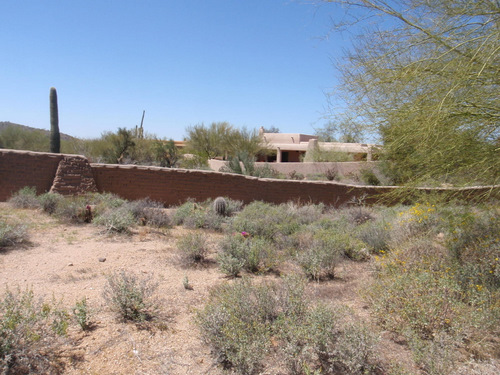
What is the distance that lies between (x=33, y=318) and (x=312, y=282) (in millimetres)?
3867

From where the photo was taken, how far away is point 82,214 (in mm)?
9383

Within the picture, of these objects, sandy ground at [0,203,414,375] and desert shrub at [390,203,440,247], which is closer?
sandy ground at [0,203,414,375]

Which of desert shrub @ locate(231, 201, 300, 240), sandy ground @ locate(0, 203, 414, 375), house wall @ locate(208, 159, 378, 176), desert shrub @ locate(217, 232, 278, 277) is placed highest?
house wall @ locate(208, 159, 378, 176)

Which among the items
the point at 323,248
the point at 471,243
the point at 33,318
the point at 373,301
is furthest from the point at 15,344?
the point at 471,243

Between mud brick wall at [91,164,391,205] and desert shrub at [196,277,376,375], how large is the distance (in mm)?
8377

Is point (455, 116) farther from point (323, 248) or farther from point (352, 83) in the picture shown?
point (323, 248)

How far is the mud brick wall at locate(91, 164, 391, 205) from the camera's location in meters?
12.1

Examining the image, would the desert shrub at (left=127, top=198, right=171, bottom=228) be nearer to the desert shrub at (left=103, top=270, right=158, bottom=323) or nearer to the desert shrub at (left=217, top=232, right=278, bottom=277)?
the desert shrub at (left=217, top=232, right=278, bottom=277)

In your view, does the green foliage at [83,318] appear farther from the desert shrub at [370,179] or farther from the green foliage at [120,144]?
the green foliage at [120,144]

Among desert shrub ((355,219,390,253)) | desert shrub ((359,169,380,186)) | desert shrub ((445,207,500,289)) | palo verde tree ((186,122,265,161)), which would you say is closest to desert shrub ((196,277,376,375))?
desert shrub ((445,207,500,289))

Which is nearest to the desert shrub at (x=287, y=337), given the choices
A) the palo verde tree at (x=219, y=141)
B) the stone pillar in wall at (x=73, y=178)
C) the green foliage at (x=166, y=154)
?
the stone pillar in wall at (x=73, y=178)

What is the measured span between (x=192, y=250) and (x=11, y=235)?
11.6ft

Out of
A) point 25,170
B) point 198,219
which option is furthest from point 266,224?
point 25,170

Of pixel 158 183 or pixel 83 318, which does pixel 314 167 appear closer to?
pixel 158 183
